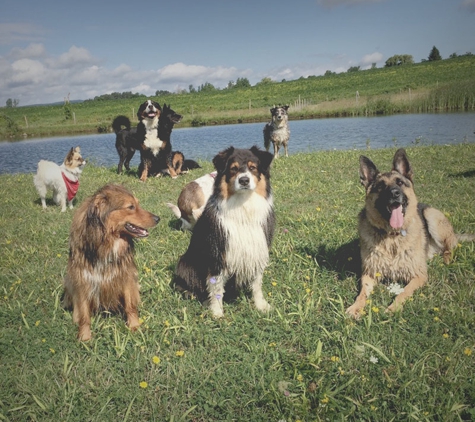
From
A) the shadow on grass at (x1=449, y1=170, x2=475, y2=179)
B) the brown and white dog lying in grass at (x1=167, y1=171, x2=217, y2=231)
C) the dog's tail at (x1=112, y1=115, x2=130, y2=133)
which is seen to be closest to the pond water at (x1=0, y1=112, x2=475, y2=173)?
the dog's tail at (x1=112, y1=115, x2=130, y2=133)

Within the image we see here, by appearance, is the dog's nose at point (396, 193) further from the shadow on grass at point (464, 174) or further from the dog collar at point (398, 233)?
the shadow on grass at point (464, 174)

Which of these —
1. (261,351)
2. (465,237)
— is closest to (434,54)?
(465,237)

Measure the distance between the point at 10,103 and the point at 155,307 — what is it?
324ft

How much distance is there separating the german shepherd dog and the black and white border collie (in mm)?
1111

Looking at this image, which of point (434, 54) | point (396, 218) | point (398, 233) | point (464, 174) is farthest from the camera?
point (434, 54)

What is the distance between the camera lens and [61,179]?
314 inches

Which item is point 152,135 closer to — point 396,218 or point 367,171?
point 367,171

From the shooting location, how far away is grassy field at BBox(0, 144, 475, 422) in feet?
7.50

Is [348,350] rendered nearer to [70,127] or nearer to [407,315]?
[407,315]

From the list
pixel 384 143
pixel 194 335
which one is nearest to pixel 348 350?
pixel 194 335

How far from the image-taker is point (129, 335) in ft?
10.2

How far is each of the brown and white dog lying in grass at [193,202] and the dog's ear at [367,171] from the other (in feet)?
8.60

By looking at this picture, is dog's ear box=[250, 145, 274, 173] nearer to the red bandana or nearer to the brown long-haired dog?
the brown long-haired dog

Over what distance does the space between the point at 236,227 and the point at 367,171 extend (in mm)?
1680
